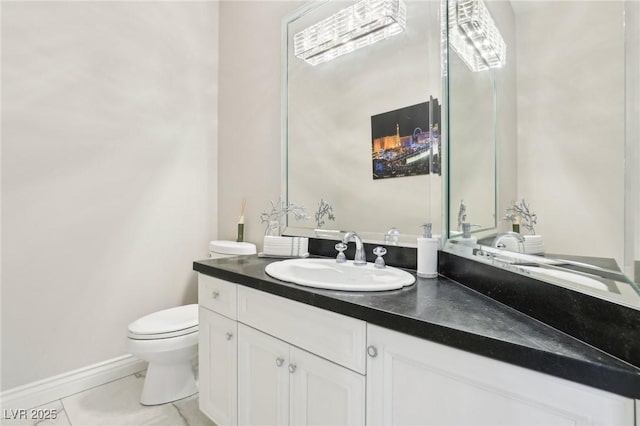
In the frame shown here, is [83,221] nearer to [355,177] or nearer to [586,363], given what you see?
[355,177]

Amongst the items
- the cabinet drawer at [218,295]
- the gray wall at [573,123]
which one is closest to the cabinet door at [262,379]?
the cabinet drawer at [218,295]

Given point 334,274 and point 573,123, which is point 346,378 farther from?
point 573,123

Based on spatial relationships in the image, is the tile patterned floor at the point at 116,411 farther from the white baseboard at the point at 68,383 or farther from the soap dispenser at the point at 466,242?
the soap dispenser at the point at 466,242

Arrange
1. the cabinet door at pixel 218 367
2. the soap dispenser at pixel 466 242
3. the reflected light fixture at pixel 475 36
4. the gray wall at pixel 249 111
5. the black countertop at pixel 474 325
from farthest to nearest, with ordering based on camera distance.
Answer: the gray wall at pixel 249 111, the cabinet door at pixel 218 367, the soap dispenser at pixel 466 242, the reflected light fixture at pixel 475 36, the black countertop at pixel 474 325

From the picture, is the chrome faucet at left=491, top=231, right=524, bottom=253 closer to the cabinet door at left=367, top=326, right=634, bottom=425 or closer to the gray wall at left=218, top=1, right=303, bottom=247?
the cabinet door at left=367, top=326, right=634, bottom=425

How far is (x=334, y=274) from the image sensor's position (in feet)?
4.50

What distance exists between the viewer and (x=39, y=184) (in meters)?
1.70

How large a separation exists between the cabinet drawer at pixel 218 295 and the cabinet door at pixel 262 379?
0.33 ft

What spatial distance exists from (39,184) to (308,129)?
1509mm

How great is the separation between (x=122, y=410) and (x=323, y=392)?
1.37m

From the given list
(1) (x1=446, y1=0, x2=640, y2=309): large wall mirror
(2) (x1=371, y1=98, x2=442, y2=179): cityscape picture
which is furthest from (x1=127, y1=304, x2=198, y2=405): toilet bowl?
(1) (x1=446, y1=0, x2=640, y2=309): large wall mirror

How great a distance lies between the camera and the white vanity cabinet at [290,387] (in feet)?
2.99

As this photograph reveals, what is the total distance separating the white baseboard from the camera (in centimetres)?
163

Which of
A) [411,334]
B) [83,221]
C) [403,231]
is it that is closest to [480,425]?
[411,334]
